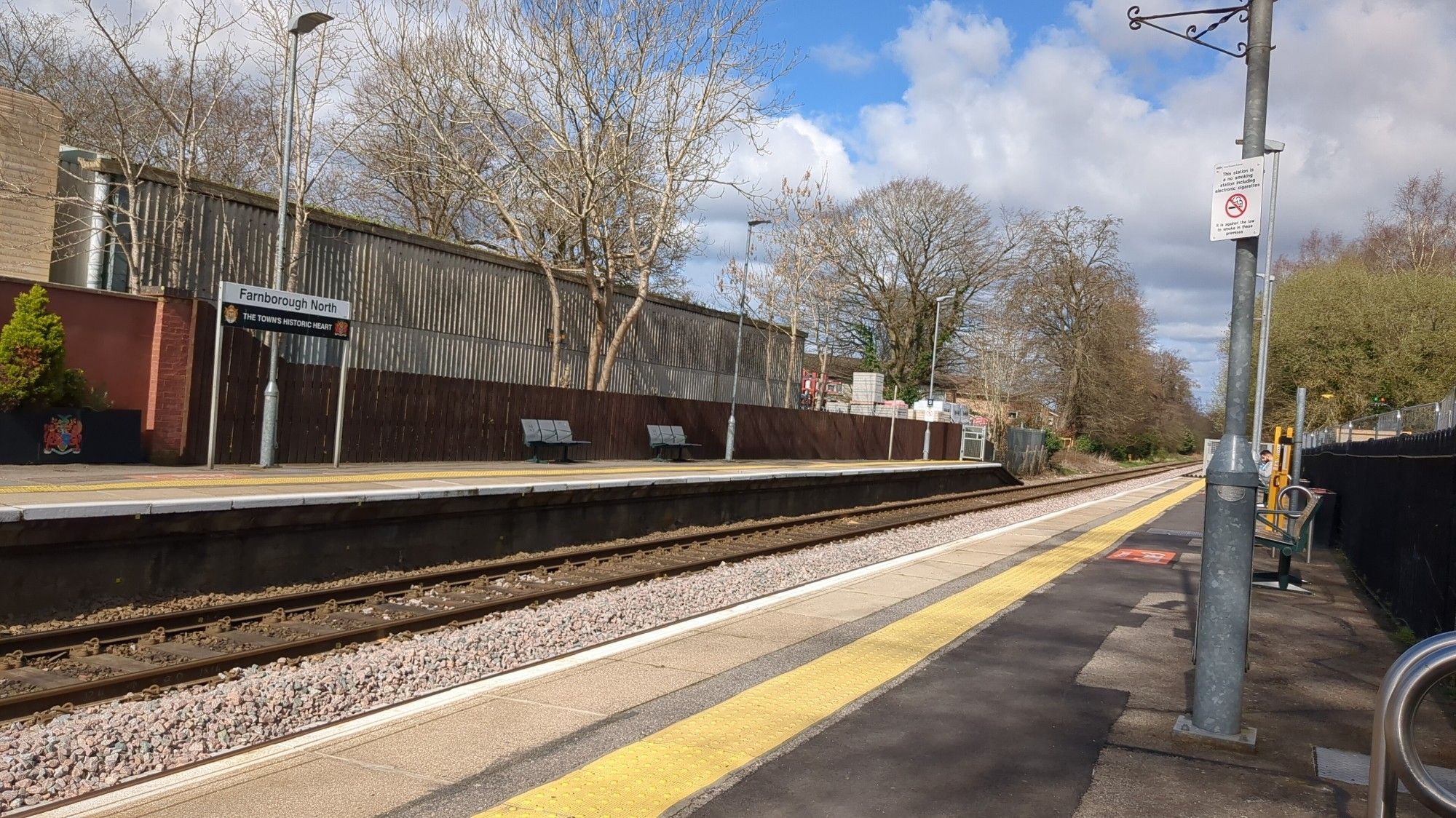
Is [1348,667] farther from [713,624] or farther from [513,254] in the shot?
[513,254]

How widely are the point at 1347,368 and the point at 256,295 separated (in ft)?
133

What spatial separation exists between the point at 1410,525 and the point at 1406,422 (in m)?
3.83

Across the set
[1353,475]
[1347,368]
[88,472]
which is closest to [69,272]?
[88,472]

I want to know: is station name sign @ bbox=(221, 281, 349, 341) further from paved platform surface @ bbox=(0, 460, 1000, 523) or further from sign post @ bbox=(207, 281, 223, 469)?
paved platform surface @ bbox=(0, 460, 1000, 523)

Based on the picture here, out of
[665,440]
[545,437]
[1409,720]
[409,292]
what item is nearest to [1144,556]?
[1409,720]

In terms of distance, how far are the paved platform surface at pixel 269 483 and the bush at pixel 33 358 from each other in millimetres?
994

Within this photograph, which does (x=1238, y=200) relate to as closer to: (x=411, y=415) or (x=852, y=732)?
(x=852, y=732)

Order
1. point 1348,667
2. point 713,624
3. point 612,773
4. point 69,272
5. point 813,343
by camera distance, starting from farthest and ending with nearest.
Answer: point 813,343
point 69,272
point 713,624
point 1348,667
point 612,773

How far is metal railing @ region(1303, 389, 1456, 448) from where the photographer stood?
9953 mm

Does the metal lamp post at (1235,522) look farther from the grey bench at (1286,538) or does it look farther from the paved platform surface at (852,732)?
the grey bench at (1286,538)

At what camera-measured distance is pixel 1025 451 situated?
54.2 meters

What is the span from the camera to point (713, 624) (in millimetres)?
9117

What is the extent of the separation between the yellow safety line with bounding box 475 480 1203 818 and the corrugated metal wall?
688 inches

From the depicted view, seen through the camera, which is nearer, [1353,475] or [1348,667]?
[1348,667]
